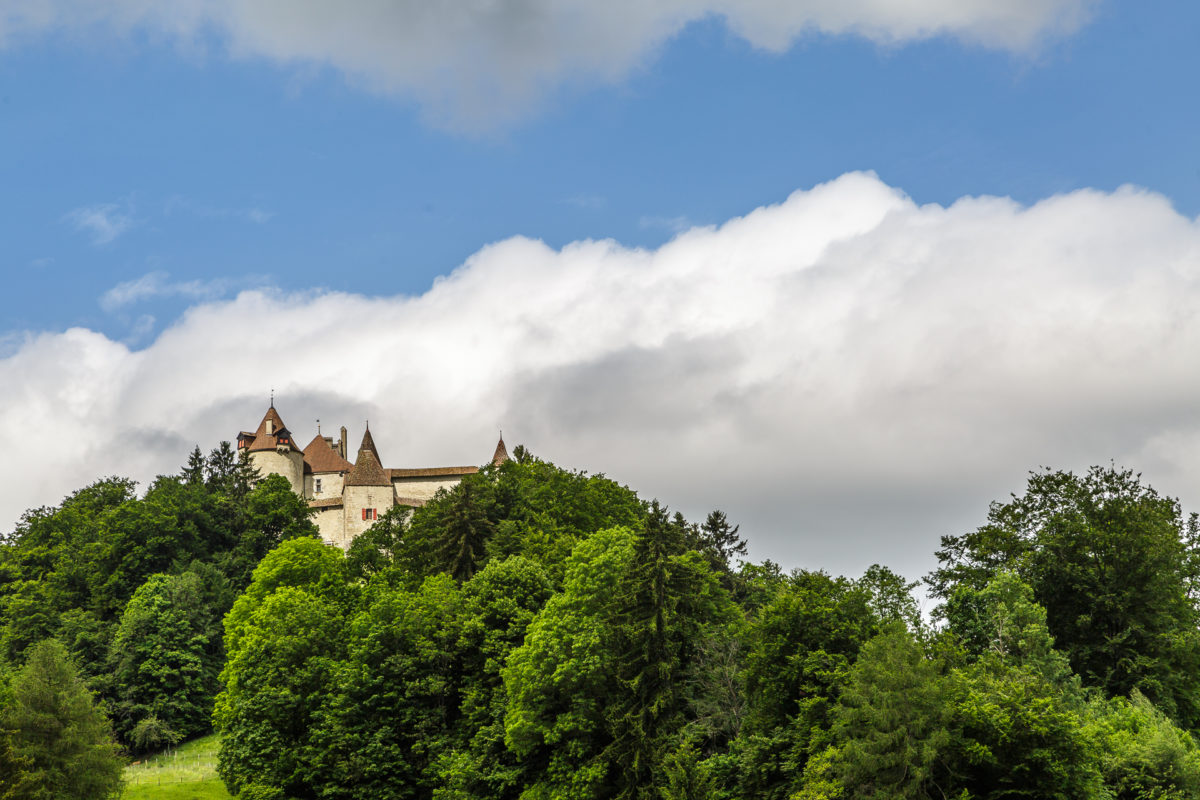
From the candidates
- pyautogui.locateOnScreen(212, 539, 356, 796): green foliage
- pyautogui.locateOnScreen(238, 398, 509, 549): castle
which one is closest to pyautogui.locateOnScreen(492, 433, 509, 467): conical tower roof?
pyautogui.locateOnScreen(238, 398, 509, 549): castle

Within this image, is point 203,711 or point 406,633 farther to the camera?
point 203,711

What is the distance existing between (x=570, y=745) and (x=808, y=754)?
1064cm

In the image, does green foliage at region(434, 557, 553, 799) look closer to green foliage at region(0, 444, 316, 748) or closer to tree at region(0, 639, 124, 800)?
tree at region(0, 639, 124, 800)

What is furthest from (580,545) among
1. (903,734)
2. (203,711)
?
(203,711)

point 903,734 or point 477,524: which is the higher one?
point 477,524

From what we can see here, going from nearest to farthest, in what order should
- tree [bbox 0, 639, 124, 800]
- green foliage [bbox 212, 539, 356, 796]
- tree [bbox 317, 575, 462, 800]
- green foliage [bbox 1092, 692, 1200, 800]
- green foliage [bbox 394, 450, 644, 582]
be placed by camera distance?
green foliage [bbox 1092, 692, 1200, 800]
tree [bbox 0, 639, 124, 800]
tree [bbox 317, 575, 462, 800]
green foliage [bbox 212, 539, 356, 796]
green foliage [bbox 394, 450, 644, 582]

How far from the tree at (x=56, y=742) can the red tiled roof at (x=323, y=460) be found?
181 feet

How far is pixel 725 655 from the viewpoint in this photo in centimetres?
4603

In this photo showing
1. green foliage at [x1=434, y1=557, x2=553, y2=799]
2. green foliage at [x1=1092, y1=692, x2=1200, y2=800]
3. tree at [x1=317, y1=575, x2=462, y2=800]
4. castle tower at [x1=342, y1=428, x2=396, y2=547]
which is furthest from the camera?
castle tower at [x1=342, y1=428, x2=396, y2=547]

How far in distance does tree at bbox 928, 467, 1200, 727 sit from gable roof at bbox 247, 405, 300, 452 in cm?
6312

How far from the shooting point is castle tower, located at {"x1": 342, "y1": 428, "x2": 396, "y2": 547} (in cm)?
9594

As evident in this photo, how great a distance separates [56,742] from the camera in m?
47.1

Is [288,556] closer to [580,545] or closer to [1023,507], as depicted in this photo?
[580,545]

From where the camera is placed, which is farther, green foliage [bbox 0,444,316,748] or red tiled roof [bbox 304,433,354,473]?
red tiled roof [bbox 304,433,354,473]
